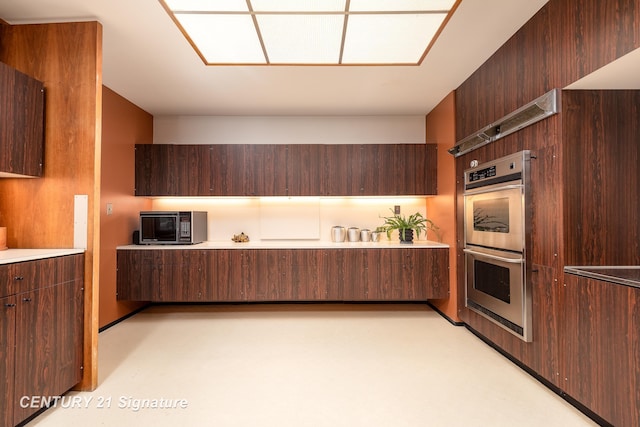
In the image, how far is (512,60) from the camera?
2.61 meters

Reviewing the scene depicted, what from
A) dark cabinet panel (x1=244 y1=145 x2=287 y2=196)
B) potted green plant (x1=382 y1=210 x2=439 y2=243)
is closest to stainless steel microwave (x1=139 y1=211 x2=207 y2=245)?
dark cabinet panel (x1=244 y1=145 x2=287 y2=196)

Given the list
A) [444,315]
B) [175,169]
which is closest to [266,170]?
[175,169]

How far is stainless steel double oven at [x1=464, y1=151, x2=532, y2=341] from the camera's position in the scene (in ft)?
7.96

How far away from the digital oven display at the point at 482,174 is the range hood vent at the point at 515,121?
10.0 inches

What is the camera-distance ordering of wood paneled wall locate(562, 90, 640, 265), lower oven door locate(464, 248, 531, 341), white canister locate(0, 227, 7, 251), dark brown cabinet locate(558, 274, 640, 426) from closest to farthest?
dark brown cabinet locate(558, 274, 640, 426) → wood paneled wall locate(562, 90, 640, 265) → white canister locate(0, 227, 7, 251) → lower oven door locate(464, 248, 531, 341)

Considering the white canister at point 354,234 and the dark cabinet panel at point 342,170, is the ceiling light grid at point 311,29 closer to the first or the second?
the dark cabinet panel at point 342,170

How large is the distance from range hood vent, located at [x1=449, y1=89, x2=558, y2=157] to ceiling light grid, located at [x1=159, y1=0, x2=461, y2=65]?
890 millimetres

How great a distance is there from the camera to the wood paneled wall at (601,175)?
211 centimetres

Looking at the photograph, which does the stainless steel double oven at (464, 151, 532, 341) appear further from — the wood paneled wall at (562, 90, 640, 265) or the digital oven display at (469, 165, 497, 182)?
the wood paneled wall at (562, 90, 640, 265)

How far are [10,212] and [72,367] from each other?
1217mm

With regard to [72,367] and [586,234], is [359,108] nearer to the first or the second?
[586,234]

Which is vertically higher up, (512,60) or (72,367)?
(512,60)

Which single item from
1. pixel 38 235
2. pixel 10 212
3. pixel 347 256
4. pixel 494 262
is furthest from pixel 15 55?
pixel 494 262

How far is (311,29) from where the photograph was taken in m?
2.44
